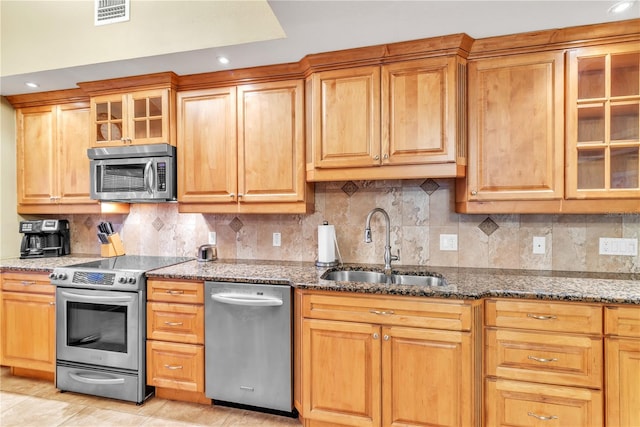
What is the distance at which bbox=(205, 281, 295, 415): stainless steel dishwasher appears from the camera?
2076 mm

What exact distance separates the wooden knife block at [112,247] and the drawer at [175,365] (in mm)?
1105

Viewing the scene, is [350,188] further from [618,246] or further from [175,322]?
[618,246]

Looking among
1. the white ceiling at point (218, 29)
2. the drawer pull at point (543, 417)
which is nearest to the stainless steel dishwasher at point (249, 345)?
the drawer pull at point (543, 417)

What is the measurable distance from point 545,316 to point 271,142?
6.44ft

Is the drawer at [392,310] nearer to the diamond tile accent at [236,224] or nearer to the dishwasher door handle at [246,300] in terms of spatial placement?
the dishwasher door handle at [246,300]

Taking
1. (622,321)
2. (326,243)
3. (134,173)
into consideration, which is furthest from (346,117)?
(622,321)

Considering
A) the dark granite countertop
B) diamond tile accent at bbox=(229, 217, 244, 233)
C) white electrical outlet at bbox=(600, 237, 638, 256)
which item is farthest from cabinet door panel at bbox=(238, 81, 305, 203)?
white electrical outlet at bbox=(600, 237, 638, 256)

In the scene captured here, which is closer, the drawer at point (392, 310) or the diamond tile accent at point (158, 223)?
the drawer at point (392, 310)

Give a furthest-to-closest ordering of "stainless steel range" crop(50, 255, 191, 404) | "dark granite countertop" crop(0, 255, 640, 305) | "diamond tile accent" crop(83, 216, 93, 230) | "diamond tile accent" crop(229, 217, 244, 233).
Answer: "diamond tile accent" crop(83, 216, 93, 230)
"diamond tile accent" crop(229, 217, 244, 233)
"stainless steel range" crop(50, 255, 191, 404)
"dark granite countertop" crop(0, 255, 640, 305)

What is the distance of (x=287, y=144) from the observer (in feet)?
8.05

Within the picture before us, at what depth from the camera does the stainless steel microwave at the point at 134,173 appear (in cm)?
262

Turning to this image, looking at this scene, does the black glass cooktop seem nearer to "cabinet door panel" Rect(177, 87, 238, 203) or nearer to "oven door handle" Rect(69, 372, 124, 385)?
"cabinet door panel" Rect(177, 87, 238, 203)

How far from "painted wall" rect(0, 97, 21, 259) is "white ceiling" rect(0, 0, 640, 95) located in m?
0.26

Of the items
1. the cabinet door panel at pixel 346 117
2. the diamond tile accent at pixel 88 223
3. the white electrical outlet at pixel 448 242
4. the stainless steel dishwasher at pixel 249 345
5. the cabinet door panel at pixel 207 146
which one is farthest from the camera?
the diamond tile accent at pixel 88 223
